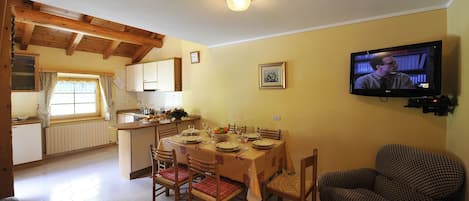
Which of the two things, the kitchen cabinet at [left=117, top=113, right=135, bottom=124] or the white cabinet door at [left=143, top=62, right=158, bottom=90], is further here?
the kitchen cabinet at [left=117, top=113, right=135, bottom=124]

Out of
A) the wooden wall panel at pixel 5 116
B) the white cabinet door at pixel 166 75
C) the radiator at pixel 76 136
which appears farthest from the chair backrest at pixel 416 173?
the radiator at pixel 76 136

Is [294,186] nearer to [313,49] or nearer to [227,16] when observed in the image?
[313,49]

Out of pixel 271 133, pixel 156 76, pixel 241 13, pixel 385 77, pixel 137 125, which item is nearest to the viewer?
pixel 385 77

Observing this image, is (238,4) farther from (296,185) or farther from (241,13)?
(296,185)

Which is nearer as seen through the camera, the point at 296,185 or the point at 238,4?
the point at 238,4

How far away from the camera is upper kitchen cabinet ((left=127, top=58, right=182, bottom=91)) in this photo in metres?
4.50

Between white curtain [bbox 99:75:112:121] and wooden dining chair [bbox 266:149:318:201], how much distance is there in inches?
186

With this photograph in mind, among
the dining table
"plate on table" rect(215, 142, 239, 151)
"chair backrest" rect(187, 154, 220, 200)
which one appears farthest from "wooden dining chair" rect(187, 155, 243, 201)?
"plate on table" rect(215, 142, 239, 151)

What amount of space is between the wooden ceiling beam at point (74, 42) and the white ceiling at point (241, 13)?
2354mm

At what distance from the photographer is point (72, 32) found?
428 centimetres

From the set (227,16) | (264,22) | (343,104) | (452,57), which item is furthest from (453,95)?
(227,16)

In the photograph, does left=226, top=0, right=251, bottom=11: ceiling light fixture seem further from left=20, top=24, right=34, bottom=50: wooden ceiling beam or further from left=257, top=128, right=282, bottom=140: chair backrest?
left=20, top=24, right=34, bottom=50: wooden ceiling beam

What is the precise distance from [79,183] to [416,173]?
4.26 meters

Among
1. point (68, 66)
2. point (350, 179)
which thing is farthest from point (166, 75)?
point (350, 179)
